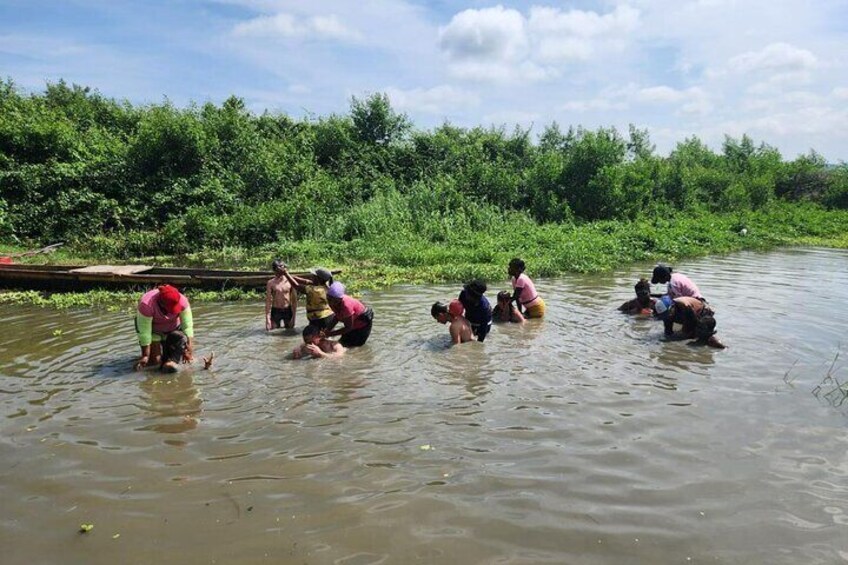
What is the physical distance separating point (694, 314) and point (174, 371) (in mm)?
7232

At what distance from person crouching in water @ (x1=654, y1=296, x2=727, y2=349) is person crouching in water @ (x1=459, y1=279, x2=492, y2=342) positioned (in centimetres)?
276

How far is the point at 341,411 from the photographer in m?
6.14

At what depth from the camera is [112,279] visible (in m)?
13.0

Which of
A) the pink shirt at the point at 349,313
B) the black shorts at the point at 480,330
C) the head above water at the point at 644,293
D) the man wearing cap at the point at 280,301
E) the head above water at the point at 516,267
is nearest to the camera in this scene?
the pink shirt at the point at 349,313

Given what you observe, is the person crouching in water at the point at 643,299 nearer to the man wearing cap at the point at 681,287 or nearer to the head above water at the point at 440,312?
the man wearing cap at the point at 681,287

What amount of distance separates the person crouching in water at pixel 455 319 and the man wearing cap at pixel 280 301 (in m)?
2.52

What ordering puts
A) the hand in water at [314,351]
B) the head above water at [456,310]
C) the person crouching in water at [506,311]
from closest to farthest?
the hand in water at [314,351] < the head above water at [456,310] < the person crouching in water at [506,311]

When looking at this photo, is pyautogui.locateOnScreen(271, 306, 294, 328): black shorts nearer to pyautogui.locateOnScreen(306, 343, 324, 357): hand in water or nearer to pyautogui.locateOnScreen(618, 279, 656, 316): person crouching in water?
pyautogui.locateOnScreen(306, 343, 324, 357): hand in water

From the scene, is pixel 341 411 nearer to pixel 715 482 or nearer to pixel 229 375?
pixel 229 375

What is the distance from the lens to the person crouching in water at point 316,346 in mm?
8141

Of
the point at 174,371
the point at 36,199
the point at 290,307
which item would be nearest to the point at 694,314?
the point at 290,307

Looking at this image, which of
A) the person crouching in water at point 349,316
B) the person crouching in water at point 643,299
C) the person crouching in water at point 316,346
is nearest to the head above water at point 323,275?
the person crouching in water at point 349,316

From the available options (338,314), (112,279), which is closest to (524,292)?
(338,314)

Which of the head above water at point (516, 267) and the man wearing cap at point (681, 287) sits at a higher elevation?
the head above water at point (516, 267)
